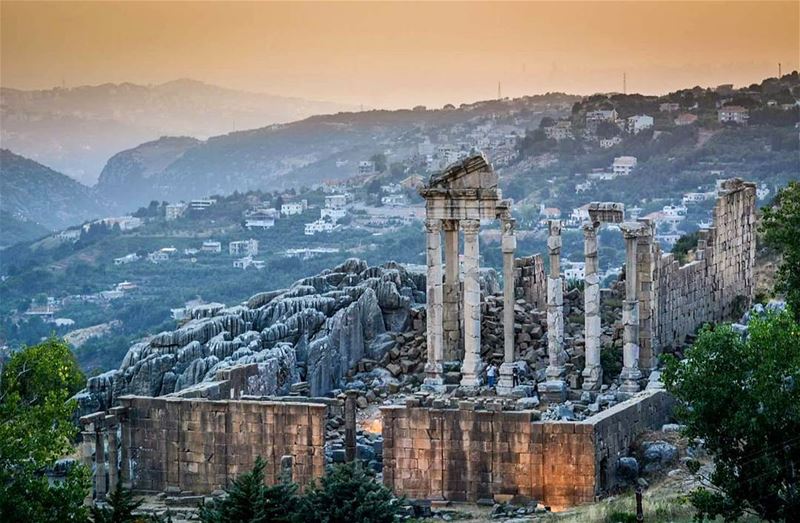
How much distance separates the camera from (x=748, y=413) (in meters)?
34.8

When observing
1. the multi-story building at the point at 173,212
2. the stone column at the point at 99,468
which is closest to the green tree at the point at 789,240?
the stone column at the point at 99,468

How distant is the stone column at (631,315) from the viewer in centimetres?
5269

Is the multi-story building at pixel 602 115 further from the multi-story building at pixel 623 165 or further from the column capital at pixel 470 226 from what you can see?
the column capital at pixel 470 226

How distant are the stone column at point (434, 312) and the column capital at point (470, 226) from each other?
2.57 feet

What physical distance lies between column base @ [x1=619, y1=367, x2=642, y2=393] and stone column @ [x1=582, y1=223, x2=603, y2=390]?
0.64 meters

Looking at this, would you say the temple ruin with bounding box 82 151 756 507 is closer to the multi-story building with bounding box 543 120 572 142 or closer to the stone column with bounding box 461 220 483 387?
the stone column with bounding box 461 220 483 387

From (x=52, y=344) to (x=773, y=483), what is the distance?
1366 centimetres

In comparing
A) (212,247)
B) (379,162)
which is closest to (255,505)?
(212,247)

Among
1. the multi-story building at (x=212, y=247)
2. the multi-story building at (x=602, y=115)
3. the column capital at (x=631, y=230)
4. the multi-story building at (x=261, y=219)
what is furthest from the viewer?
the multi-story building at (x=261, y=219)

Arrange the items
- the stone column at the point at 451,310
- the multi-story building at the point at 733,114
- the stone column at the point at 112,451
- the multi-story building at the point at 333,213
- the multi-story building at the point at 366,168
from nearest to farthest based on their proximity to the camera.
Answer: the stone column at the point at 112,451
the stone column at the point at 451,310
the multi-story building at the point at 733,114
the multi-story building at the point at 333,213
the multi-story building at the point at 366,168

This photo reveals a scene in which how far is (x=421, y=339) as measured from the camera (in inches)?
2201

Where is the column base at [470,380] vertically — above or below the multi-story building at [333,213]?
below

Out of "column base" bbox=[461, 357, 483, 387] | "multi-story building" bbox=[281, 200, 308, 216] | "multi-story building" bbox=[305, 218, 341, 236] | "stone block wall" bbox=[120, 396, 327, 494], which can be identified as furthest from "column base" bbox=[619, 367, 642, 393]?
"multi-story building" bbox=[281, 200, 308, 216]

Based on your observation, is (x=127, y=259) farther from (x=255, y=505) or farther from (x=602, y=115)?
(x=255, y=505)
